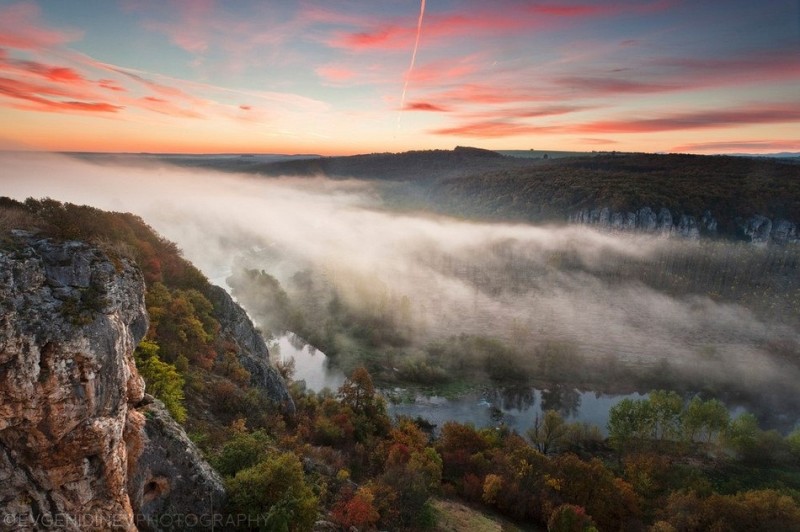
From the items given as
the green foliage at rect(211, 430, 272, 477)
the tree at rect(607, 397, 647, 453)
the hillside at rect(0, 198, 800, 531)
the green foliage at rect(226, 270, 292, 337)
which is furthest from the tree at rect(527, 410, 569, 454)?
the green foliage at rect(226, 270, 292, 337)

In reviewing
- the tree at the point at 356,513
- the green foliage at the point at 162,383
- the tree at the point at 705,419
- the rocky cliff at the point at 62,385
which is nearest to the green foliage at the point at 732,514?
the tree at the point at 705,419

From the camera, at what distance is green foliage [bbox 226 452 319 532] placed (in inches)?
743

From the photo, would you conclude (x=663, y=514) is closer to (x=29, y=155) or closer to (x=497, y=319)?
(x=497, y=319)

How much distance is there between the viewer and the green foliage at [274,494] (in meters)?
18.9

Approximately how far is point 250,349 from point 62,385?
1380 inches

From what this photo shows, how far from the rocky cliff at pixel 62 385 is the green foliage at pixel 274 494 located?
5890 mm

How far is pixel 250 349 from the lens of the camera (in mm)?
45750

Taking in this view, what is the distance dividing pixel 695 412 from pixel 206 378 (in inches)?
2574

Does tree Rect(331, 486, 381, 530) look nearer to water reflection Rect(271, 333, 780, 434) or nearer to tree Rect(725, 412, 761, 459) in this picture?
water reflection Rect(271, 333, 780, 434)

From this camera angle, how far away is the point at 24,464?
11.8 meters

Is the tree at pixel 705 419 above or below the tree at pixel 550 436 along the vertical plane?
above

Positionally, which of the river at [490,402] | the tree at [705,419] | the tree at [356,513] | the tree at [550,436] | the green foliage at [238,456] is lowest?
the river at [490,402]

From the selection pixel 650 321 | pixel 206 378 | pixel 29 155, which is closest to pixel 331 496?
pixel 206 378

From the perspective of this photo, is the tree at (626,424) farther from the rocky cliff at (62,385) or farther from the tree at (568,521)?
the rocky cliff at (62,385)
